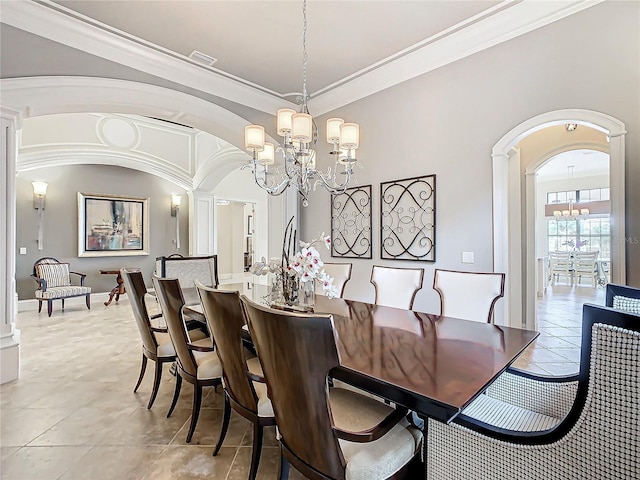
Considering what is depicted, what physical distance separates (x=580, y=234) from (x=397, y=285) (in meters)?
10.5

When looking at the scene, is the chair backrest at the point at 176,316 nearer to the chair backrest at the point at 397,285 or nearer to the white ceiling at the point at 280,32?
the chair backrest at the point at 397,285

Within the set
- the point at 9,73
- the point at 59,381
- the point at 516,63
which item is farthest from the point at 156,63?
the point at 516,63

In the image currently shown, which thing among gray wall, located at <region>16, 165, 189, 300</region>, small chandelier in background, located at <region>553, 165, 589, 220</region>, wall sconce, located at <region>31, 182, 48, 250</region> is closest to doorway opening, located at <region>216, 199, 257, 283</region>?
gray wall, located at <region>16, 165, 189, 300</region>

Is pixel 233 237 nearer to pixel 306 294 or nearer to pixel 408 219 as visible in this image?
pixel 408 219

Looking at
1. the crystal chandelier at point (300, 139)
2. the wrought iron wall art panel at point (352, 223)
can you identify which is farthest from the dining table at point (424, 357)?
the wrought iron wall art panel at point (352, 223)

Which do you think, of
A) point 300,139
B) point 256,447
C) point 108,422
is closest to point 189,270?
point 108,422

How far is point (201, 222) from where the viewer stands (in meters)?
7.93

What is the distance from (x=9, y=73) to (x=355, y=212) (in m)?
3.62

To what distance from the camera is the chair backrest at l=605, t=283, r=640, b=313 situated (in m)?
1.45

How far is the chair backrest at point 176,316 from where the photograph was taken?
2.00m

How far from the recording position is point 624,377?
2.66 feet

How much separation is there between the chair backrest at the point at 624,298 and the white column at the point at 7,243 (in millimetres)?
4407

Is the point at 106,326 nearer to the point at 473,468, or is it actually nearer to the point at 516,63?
the point at 473,468

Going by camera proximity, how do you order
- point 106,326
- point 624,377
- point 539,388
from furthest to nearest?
point 106,326, point 539,388, point 624,377
